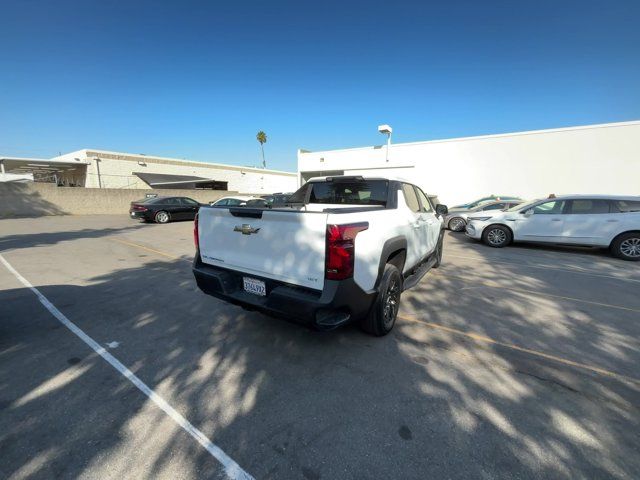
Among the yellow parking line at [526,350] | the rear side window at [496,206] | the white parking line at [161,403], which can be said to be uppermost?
the rear side window at [496,206]

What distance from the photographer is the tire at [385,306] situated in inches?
126

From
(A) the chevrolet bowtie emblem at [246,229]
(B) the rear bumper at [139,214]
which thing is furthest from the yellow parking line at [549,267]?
(B) the rear bumper at [139,214]

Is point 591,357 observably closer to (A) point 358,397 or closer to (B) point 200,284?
(A) point 358,397

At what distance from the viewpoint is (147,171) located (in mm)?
27797

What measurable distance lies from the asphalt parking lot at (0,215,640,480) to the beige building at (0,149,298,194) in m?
24.0

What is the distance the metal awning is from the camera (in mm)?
27989

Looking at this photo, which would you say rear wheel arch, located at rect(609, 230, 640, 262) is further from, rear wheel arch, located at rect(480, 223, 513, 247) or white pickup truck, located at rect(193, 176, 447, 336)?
white pickup truck, located at rect(193, 176, 447, 336)

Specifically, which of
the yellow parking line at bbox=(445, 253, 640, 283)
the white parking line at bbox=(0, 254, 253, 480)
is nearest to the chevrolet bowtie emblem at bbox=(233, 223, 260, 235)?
the white parking line at bbox=(0, 254, 253, 480)

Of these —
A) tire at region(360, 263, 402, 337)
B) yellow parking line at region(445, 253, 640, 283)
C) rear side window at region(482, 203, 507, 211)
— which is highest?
rear side window at region(482, 203, 507, 211)

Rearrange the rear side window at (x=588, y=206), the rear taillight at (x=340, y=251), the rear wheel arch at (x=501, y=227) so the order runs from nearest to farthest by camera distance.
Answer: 1. the rear taillight at (x=340, y=251)
2. the rear side window at (x=588, y=206)
3. the rear wheel arch at (x=501, y=227)

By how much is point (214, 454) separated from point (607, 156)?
22.6 metres

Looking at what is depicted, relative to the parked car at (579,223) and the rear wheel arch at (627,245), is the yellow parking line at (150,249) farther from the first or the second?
the rear wheel arch at (627,245)

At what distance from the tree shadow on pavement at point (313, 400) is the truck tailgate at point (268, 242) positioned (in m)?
0.93

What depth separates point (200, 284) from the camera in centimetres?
360
